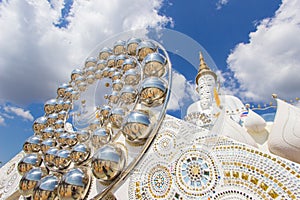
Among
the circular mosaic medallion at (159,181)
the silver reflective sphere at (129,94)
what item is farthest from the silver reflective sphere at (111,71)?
the circular mosaic medallion at (159,181)

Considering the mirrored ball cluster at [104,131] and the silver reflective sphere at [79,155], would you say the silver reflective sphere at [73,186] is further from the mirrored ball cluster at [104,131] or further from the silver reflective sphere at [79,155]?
the silver reflective sphere at [79,155]

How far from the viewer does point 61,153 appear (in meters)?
0.88

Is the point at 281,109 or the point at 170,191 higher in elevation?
the point at 281,109

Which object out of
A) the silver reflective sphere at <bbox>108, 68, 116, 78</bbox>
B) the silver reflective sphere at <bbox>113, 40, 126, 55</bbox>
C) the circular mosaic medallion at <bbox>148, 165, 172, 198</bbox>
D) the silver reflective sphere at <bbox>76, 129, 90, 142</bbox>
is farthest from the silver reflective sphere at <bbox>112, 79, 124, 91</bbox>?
the circular mosaic medallion at <bbox>148, 165, 172, 198</bbox>

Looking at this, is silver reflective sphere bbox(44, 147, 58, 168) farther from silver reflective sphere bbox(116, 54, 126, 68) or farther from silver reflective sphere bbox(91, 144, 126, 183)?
silver reflective sphere bbox(116, 54, 126, 68)

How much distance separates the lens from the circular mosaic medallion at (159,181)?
5.29ft

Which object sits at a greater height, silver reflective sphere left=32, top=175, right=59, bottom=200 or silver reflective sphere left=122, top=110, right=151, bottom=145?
→ silver reflective sphere left=122, top=110, right=151, bottom=145

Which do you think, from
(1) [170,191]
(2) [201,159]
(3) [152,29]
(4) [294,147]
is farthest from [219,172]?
(4) [294,147]

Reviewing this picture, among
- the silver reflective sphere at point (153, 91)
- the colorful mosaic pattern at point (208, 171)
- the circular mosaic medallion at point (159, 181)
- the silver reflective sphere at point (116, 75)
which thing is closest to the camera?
the silver reflective sphere at point (153, 91)

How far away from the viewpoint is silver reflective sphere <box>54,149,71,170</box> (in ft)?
2.85

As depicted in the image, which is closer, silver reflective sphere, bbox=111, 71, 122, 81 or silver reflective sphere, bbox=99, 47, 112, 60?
silver reflective sphere, bbox=111, 71, 122, 81

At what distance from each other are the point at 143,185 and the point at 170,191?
25cm

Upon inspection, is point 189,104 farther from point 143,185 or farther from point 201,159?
point 143,185

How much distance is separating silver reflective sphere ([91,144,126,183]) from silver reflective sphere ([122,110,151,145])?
0.08 m
